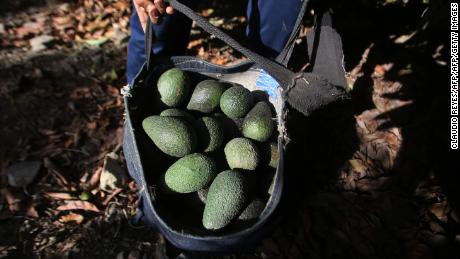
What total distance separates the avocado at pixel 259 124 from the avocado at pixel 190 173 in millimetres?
310

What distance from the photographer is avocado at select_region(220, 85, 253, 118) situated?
6.71 ft

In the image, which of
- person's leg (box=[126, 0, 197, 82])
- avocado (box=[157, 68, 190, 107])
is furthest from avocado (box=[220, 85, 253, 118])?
person's leg (box=[126, 0, 197, 82])

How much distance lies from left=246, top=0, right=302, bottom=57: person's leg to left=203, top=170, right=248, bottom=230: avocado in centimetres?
110

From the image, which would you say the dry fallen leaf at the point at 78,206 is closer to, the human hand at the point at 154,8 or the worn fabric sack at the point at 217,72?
the worn fabric sack at the point at 217,72

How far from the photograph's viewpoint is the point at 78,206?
2.44 m

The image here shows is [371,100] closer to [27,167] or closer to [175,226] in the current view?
[175,226]

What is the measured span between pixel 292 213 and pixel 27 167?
1987 millimetres

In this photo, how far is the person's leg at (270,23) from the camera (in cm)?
219

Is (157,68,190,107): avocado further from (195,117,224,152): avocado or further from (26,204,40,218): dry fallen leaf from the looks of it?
(26,204,40,218): dry fallen leaf

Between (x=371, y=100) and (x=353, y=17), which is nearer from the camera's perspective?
(x=371, y=100)

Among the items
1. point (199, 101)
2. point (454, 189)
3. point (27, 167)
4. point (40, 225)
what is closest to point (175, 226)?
point (199, 101)

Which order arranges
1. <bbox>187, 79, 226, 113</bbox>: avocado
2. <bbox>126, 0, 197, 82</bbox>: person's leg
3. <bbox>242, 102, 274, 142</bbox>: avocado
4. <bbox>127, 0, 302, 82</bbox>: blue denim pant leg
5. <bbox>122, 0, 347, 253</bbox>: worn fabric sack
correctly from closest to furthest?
<bbox>122, 0, 347, 253</bbox>: worn fabric sack, <bbox>242, 102, 274, 142</bbox>: avocado, <bbox>187, 79, 226, 113</bbox>: avocado, <bbox>127, 0, 302, 82</bbox>: blue denim pant leg, <bbox>126, 0, 197, 82</bbox>: person's leg

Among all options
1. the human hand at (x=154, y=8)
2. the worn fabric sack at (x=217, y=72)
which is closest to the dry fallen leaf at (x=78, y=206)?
the worn fabric sack at (x=217, y=72)

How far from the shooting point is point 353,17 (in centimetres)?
332
